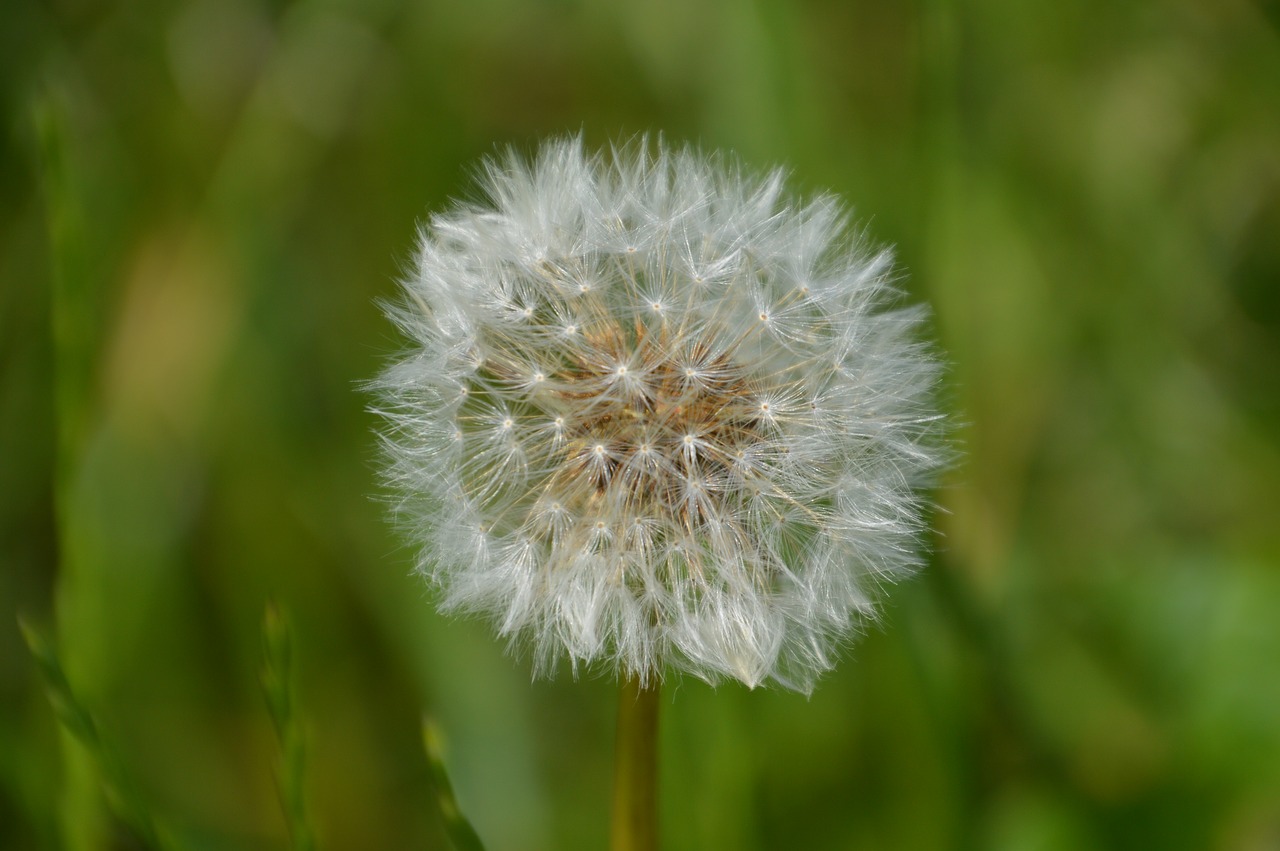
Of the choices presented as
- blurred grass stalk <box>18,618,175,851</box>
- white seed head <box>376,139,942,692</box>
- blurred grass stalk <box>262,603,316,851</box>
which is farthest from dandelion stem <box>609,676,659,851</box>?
blurred grass stalk <box>18,618,175,851</box>

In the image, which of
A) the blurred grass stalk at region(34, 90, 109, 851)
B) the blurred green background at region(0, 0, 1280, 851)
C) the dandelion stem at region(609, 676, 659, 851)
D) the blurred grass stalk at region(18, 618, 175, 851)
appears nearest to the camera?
the dandelion stem at region(609, 676, 659, 851)

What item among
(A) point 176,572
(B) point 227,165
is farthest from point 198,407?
(B) point 227,165

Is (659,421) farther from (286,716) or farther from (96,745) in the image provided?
(96,745)

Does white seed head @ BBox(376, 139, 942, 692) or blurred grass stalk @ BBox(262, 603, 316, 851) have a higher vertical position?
white seed head @ BBox(376, 139, 942, 692)

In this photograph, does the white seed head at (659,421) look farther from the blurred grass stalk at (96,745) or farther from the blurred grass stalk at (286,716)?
the blurred grass stalk at (96,745)

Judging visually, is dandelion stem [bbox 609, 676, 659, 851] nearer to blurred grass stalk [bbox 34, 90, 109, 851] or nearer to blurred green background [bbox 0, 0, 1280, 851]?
blurred green background [bbox 0, 0, 1280, 851]

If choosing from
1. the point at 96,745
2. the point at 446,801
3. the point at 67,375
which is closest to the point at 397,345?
the point at 67,375

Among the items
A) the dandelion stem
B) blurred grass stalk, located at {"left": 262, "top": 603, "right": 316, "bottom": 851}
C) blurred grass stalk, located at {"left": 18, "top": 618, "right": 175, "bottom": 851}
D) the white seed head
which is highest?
the white seed head
